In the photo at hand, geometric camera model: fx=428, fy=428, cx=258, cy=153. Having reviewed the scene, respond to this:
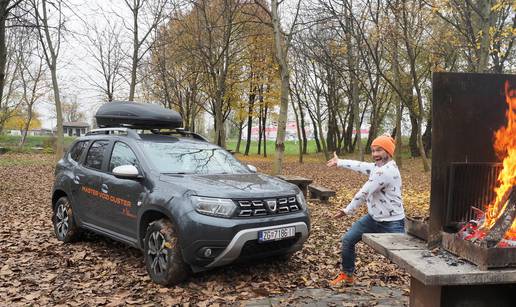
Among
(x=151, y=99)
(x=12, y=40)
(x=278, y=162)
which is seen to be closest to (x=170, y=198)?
(x=278, y=162)

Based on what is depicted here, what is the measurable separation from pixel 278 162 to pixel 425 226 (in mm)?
9813

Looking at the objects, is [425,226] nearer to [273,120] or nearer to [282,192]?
[282,192]

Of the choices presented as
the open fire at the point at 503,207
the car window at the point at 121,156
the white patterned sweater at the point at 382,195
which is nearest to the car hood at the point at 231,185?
the car window at the point at 121,156

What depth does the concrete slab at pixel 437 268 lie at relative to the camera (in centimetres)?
278

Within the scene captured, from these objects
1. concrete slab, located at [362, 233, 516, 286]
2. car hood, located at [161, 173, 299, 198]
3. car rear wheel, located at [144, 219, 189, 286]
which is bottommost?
car rear wheel, located at [144, 219, 189, 286]

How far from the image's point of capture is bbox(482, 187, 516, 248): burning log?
9.47ft

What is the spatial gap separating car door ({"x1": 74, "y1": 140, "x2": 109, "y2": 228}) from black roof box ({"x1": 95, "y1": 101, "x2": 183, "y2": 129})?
2.01 feet

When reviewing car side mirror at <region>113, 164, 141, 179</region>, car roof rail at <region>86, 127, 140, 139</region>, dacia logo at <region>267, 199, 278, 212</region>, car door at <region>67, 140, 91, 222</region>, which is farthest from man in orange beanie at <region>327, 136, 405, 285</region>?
car door at <region>67, 140, 91, 222</region>

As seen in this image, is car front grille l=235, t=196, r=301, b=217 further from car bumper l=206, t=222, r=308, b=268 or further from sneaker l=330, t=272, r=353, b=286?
sneaker l=330, t=272, r=353, b=286

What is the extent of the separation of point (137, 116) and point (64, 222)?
212cm

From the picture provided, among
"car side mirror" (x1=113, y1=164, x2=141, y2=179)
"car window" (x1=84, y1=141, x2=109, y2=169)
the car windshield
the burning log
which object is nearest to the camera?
the burning log

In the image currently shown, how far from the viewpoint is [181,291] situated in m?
4.82

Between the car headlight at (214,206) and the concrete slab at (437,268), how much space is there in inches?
69.0

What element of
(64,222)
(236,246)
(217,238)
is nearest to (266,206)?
(236,246)
